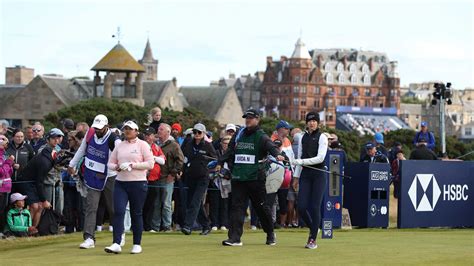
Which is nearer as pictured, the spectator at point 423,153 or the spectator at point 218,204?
the spectator at point 218,204

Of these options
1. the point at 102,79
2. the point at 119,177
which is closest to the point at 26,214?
the point at 119,177

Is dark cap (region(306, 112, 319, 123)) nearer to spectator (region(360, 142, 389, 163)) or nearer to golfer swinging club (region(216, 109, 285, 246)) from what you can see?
golfer swinging club (region(216, 109, 285, 246))

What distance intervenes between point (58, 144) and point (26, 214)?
1412mm

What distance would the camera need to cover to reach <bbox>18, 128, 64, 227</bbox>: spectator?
20250 mm

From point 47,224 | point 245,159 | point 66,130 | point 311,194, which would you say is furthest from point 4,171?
point 311,194

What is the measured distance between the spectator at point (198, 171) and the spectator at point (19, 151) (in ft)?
9.56

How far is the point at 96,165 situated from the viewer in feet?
56.2

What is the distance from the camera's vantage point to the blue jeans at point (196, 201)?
20203mm

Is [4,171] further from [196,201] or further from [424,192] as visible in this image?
[424,192]

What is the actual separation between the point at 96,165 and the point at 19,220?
13.0ft

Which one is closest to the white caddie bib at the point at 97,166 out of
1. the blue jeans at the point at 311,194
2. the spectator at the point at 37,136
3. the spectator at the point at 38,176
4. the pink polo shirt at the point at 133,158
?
the pink polo shirt at the point at 133,158

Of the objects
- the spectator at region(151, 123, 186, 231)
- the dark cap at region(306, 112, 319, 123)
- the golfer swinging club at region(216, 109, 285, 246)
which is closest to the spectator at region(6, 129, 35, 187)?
the spectator at region(151, 123, 186, 231)

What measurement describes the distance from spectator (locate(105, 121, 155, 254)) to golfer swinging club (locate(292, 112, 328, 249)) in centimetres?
256

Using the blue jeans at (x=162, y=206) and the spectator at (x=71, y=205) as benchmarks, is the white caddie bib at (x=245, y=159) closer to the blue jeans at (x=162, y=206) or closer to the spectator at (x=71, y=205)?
the blue jeans at (x=162, y=206)
